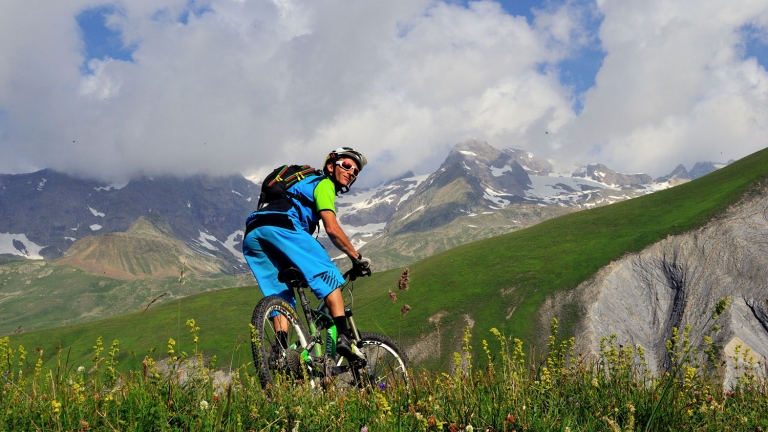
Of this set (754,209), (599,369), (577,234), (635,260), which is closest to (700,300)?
(635,260)

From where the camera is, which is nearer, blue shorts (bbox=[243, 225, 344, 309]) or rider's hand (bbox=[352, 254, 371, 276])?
blue shorts (bbox=[243, 225, 344, 309])

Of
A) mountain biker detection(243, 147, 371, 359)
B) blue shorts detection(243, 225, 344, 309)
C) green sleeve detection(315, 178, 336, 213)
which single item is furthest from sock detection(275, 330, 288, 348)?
green sleeve detection(315, 178, 336, 213)

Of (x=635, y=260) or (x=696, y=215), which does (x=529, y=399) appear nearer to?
(x=635, y=260)

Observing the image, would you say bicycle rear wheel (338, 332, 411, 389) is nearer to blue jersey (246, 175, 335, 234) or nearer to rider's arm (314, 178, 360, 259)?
rider's arm (314, 178, 360, 259)

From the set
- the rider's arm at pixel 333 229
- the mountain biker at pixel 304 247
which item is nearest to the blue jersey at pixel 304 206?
the mountain biker at pixel 304 247

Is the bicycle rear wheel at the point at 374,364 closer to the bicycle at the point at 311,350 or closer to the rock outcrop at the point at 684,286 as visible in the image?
the bicycle at the point at 311,350

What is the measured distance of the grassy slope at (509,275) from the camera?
10912 centimetres

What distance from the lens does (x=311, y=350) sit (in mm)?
7484

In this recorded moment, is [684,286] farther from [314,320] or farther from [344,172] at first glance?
[314,320]

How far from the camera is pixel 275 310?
7.29m

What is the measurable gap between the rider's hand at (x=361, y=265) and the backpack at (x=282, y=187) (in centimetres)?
119

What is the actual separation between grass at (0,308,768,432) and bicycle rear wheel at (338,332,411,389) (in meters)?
1.88

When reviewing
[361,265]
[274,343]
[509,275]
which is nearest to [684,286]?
[509,275]

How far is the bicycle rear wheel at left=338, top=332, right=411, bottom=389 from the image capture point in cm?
741
